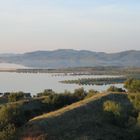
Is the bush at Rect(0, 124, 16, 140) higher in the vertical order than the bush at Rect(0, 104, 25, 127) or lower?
lower

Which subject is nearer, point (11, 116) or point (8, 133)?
point (8, 133)

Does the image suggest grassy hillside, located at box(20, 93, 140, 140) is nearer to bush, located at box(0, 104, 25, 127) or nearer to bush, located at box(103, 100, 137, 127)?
bush, located at box(103, 100, 137, 127)

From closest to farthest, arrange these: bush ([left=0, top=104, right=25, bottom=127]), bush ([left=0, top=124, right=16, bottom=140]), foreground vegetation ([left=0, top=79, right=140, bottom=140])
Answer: bush ([left=0, top=124, right=16, bottom=140]) → foreground vegetation ([left=0, top=79, right=140, bottom=140]) → bush ([left=0, top=104, right=25, bottom=127])

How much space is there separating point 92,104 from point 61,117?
7.69m

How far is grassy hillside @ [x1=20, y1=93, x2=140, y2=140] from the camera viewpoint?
1489 inches

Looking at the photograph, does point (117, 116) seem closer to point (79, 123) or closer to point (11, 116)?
point (79, 123)

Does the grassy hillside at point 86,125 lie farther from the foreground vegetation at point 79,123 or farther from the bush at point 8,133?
the bush at point 8,133

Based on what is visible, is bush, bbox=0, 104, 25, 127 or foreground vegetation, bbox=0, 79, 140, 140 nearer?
foreground vegetation, bbox=0, 79, 140, 140

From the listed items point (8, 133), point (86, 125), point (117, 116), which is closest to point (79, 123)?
point (86, 125)

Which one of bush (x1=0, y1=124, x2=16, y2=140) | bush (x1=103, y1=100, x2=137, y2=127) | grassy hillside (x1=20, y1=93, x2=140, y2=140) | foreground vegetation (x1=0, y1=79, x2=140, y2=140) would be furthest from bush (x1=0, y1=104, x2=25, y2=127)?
bush (x1=103, y1=100, x2=137, y2=127)

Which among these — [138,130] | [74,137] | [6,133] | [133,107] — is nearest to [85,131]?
[74,137]

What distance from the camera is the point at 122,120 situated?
143 ft

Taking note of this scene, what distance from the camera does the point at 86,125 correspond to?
40719mm

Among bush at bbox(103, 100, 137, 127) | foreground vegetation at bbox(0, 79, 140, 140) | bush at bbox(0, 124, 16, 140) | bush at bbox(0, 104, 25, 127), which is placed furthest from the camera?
bush at bbox(103, 100, 137, 127)
